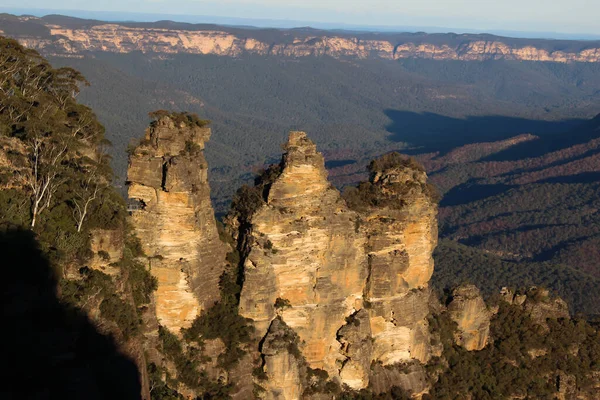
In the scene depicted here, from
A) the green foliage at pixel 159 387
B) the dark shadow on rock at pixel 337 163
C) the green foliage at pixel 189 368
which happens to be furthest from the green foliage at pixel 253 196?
the dark shadow on rock at pixel 337 163

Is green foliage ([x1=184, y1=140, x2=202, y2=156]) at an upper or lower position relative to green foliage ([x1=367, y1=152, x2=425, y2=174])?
upper

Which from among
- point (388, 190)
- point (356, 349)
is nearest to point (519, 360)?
point (356, 349)

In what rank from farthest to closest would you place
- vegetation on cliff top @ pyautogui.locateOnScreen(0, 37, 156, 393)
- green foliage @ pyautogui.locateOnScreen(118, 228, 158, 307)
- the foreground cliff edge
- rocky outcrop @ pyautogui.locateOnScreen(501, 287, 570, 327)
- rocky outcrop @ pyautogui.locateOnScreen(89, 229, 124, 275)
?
rocky outcrop @ pyautogui.locateOnScreen(501, 287, 570, 327)
the foreground cliff edge
green foliage @ pyautogui.locateOnScreen(118, 228, 158, 307)
rocky outcrop @ pyautogui.locateOnScreen(89, 229, 124, 275)
vegetation on cliff top @ pyautogui.locateOnScreen(0, 37, 156, 393)

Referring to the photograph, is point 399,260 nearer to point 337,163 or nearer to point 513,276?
point 513,276

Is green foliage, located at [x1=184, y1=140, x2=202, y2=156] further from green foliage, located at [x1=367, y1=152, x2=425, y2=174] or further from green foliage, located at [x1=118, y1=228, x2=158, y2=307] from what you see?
green foliage, located at [x1=367, y1=152, x2=425, y2=174]

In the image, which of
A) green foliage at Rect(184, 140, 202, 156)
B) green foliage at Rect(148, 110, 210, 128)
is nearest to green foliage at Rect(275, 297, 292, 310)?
green foliage at Rect(184, 140, 202, 156)
